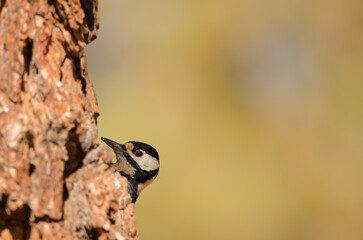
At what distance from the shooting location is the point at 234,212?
33.8 feet

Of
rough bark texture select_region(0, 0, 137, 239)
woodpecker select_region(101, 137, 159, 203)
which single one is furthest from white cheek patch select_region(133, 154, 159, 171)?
rough bark texture select_region(0, 0, 137, 239)

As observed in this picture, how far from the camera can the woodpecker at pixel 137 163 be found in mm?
5289

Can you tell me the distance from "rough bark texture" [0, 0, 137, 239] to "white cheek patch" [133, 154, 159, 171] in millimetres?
1869

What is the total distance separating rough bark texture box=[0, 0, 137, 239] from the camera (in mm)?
2998

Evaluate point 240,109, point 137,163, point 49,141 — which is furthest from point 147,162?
point 240,109

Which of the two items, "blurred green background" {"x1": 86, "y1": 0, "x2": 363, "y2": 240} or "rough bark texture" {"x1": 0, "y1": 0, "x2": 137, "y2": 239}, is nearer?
"rough bark texture" {"x1": 0, "y1": 0, "x2": 137, "y2": 239}

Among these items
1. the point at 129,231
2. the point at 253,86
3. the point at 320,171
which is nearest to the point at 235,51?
the point at 253,86

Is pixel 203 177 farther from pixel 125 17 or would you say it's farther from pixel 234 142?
pixel 125 17

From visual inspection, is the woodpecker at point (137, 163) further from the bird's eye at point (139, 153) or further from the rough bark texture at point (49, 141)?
the rough bark texture at point (49, 141)

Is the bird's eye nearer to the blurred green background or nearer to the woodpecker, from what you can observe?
the woodpecker

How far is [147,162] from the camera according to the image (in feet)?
17.6

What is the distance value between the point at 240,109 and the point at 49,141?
8.72 metres

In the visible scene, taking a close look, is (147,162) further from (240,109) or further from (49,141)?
(240,109)

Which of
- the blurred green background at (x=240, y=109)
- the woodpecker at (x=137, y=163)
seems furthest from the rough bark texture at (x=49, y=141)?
the blurred green background at (x=240, y=109)
